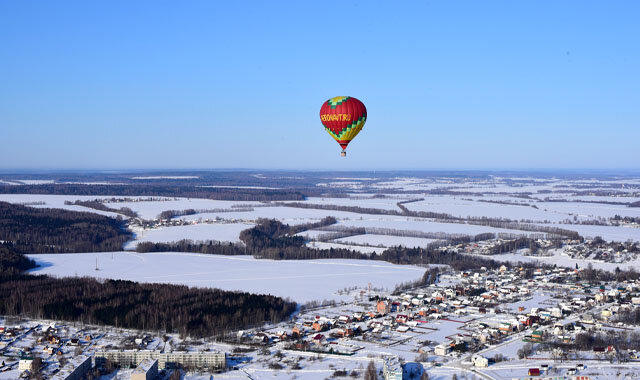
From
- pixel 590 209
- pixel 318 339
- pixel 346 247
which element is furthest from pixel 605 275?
pixel 590 209

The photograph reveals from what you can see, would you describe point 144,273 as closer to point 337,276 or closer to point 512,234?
point 337,276

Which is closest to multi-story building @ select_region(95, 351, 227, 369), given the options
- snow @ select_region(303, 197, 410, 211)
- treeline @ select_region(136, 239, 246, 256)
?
treeline @ select_region(136, 239, 246, 256)

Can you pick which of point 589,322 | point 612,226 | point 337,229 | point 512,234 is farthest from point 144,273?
point 612,226

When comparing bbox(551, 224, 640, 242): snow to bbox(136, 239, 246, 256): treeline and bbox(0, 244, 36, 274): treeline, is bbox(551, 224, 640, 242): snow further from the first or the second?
bbox(0, 244, 36, 274): treeline

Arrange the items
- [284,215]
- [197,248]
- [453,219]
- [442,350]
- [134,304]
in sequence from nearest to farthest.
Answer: [442,350], [134,304], [197,248], [453,219], [284,215]

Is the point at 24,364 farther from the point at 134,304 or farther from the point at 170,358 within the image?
the point at 134,304

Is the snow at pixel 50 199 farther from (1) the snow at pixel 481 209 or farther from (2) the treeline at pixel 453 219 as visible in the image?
(1) the snow at pixel 481 209

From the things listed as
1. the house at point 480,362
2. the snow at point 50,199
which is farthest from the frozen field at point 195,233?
the house at point 480,362
